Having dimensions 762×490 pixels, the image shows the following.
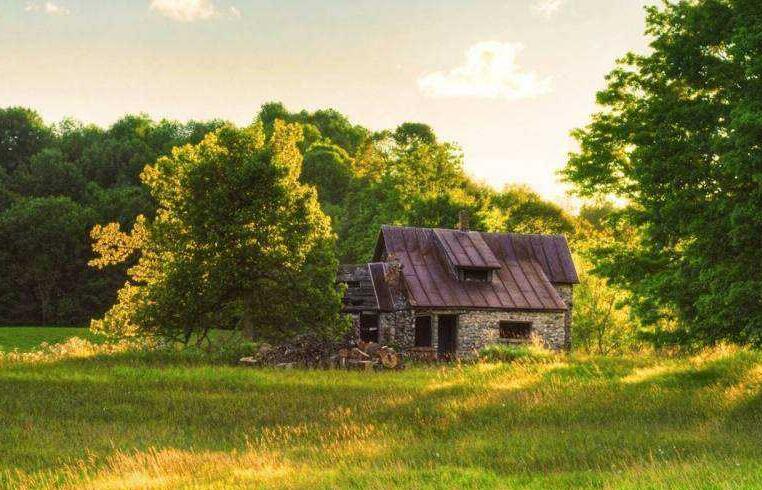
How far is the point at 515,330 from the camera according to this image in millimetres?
38281

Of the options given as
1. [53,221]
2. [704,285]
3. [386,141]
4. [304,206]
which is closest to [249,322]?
[304,206]

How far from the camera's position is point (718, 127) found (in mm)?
19375

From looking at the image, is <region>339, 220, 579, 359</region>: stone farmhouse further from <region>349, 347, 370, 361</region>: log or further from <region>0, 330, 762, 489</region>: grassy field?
<region>0, 330, 762, 489</region>: grassy field

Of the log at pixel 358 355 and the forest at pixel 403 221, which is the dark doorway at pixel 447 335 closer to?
the forest at pixel 403 221

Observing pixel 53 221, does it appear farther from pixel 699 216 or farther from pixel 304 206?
pixel 699 216

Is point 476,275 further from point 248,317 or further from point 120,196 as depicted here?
point 120,196

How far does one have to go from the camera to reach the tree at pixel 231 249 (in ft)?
90.8

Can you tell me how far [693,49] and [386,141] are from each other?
49.5 m

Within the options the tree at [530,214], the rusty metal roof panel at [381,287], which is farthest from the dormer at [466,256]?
the tree at [530,214]

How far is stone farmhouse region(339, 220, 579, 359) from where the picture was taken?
119 ft

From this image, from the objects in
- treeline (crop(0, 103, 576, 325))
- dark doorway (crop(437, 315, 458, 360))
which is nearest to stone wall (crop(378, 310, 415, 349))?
dark doorway (crop(437, 315, 458, 360))

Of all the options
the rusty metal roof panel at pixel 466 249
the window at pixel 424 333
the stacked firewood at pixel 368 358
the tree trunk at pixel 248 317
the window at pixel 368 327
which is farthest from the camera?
the rusty metal roof panel at pixel 466 249

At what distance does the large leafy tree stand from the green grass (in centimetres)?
3434

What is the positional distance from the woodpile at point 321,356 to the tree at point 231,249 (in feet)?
3.53
